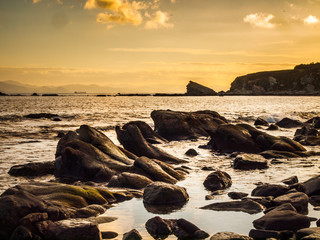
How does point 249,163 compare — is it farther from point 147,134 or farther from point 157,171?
point 147,134

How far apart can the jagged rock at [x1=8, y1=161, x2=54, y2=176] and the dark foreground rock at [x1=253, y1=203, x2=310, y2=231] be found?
9.63m

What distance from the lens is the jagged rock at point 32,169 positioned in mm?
14589

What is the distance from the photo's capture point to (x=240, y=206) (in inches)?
380

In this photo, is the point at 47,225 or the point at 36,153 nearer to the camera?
the point at 47,225

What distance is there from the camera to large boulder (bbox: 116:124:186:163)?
1789cm

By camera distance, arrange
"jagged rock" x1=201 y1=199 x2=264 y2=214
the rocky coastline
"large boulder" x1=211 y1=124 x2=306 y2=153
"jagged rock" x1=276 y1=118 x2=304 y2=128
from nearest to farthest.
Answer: the rocky coastline
"jagged rock" x1=201 y1=199 x2=264 y2=214
"large boulder" x1=211 y1=124 x2=306 y2=153
"jagged rock" x1=276 y1=118 x2=304 y2=128

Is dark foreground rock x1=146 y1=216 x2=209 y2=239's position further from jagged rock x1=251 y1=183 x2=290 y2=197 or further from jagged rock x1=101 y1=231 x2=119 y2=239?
jagged rock x1=251 y1=183 x2=290 y2=197

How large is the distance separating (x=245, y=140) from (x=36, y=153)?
11.9 meters

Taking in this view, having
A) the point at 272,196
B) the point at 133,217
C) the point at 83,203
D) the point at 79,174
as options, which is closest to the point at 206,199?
the point at 272,196

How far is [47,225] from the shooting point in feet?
25.2

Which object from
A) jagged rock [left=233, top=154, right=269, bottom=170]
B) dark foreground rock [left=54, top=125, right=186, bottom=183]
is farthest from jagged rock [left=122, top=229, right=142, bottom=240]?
jagged rock [left=233, top=154, right=269, bottom=170]

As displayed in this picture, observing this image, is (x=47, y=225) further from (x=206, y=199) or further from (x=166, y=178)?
(x=166, y=178)

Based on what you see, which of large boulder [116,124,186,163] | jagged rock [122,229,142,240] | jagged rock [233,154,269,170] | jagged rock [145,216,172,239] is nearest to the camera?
jagged rock [122,229,142,240]

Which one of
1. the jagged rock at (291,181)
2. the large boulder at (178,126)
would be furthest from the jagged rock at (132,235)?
the large boulder at (178,126)
